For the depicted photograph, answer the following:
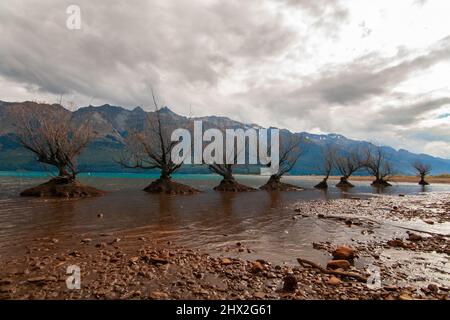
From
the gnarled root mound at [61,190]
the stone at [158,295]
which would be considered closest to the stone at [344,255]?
the stone at [158,295]

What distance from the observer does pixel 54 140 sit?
99.7 feet

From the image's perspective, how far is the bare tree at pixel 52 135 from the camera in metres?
30.0

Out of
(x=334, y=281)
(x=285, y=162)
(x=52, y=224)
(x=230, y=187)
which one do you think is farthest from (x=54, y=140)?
(x=285, y=162)

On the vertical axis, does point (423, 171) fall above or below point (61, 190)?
above

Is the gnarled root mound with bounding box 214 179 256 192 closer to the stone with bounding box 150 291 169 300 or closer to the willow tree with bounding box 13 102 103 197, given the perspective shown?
the willow tree with bounding box 13 102 103 197

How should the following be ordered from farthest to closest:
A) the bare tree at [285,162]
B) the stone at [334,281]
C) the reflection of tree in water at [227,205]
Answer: the bare tree at [285,162], the reflection of tree in water at [227,205], the stone at [334,281]

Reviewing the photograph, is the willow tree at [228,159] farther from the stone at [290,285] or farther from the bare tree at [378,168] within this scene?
the bare tree at [378,168]

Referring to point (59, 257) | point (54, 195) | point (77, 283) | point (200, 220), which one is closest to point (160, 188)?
point (54, 195)

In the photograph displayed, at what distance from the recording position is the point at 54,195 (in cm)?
2834

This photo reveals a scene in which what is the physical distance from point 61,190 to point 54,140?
630cm

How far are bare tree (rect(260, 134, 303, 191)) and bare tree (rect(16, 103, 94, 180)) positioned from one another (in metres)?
33.6

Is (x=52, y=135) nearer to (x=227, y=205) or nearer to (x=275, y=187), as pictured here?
(x=227, y=205)
